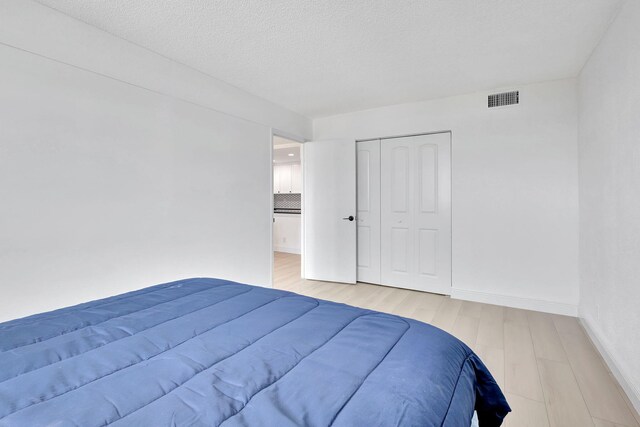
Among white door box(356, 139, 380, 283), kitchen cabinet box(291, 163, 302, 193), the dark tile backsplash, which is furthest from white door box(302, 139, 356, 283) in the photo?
the dark tile backsplash

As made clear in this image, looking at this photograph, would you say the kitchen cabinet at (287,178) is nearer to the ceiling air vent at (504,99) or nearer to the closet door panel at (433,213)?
the closet door panel at (433,213)

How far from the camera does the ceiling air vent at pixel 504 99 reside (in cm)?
340

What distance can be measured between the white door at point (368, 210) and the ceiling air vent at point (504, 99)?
1.41 m

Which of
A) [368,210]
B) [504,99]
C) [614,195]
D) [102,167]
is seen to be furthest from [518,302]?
[102,167]

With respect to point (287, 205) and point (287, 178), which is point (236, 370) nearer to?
point (287, 178)

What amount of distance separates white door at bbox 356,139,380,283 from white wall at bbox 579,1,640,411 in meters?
2.21

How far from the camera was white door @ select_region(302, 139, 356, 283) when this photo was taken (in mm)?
4363

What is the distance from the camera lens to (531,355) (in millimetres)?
2377

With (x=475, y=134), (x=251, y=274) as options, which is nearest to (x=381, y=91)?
(x=475, y=134)

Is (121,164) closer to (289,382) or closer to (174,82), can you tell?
(174,82)

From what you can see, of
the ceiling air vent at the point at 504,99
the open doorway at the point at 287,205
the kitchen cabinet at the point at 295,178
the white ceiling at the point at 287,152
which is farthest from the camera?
the kitchen cabinet at the point at 295,178

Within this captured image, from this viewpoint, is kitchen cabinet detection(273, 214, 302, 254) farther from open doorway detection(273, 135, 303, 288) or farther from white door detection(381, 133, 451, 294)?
white door detection(381, 133, 451, 294)

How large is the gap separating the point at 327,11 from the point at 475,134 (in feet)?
7.76

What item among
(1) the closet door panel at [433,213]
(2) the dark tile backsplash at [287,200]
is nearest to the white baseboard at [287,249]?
(2) the dark tile backsplash at [287,200]
